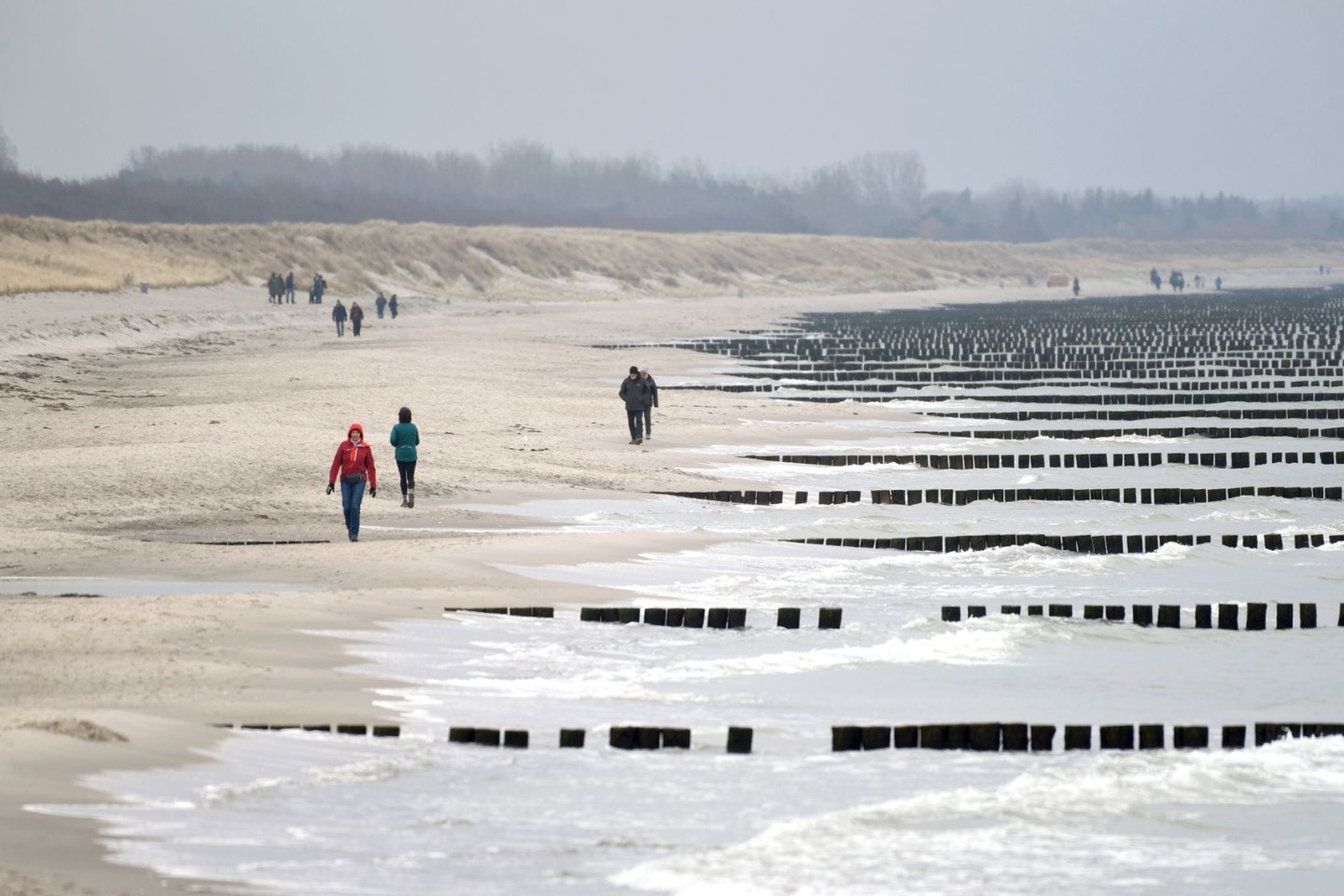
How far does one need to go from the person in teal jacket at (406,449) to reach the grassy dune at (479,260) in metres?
36.8

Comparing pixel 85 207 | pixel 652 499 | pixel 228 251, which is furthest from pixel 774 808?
pixel 85 207

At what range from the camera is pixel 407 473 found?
67.1 feet

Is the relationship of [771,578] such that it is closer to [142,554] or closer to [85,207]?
[142,554]

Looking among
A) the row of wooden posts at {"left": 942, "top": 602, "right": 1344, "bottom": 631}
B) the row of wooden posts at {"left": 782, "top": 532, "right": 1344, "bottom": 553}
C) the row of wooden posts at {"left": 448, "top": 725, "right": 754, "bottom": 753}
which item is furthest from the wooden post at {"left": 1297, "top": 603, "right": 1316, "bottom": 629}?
the row of wooden posts at {"left": 448, "top": 725, "right": 754, "bottom": 753}

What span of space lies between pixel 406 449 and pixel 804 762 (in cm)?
1005

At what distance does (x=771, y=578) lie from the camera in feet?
56.0

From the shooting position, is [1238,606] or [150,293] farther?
[150,293]

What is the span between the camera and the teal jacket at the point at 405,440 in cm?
1981

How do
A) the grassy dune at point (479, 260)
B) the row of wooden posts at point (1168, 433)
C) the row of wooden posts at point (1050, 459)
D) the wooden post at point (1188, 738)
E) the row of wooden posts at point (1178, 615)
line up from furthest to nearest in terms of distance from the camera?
the grassy dune at point (479, 260) < the row of wooden posts at point (1168, 433) < the row of wooden posts at point (1050, 459) < the row of wooden posts at point (1178, 615) < the wooden post at point (1188, 738)

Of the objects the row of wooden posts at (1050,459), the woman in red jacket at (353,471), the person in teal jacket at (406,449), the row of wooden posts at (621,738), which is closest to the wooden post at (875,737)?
the row of wooden posts at (621,738)

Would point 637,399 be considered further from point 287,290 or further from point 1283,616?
point 287,290

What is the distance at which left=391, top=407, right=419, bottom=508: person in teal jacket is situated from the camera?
19.8 metres

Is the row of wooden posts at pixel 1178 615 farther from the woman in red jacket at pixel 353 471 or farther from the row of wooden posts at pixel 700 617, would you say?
the woman in red jacket at pixel 353 471

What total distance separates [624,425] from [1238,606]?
16.9m
